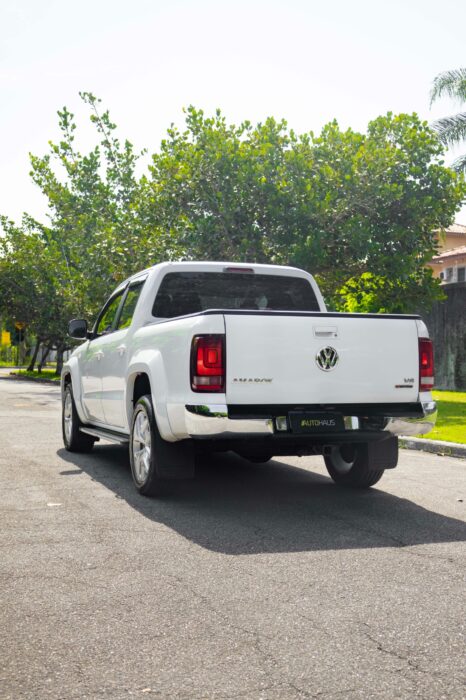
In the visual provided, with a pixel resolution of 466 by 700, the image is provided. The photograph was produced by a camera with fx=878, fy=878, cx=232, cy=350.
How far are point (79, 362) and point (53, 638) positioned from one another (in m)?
7.03

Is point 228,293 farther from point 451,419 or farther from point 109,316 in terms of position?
point 451,419

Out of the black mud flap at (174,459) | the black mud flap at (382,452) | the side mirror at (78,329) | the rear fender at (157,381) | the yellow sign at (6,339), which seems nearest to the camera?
the rear fender at (157,381)

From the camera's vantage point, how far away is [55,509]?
7309mm

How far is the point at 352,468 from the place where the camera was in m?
8.43

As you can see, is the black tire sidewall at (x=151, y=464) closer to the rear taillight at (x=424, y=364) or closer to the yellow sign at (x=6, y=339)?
the rear taillight at (x=424, y=364)

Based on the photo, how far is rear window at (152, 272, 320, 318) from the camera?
28.5 ft

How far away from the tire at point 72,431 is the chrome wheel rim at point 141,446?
3.02 meters

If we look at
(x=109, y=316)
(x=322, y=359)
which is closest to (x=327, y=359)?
(x=322, y=359)

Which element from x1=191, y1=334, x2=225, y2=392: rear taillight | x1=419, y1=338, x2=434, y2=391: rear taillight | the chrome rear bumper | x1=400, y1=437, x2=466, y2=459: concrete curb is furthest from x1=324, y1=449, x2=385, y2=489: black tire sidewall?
x1=400, y1=437, x2=466, y2=459: concrete curb

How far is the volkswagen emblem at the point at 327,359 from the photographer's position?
6.95 meters

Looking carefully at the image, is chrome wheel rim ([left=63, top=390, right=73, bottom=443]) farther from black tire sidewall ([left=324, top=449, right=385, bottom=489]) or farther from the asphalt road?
black tire sidewall ([left=324, top=449, right=385, bottom=489])

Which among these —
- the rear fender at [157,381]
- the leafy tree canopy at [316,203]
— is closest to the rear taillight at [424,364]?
the rear fender at [157,381]

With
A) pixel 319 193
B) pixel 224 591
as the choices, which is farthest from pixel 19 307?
pixel 224 591

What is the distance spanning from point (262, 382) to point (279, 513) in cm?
116
